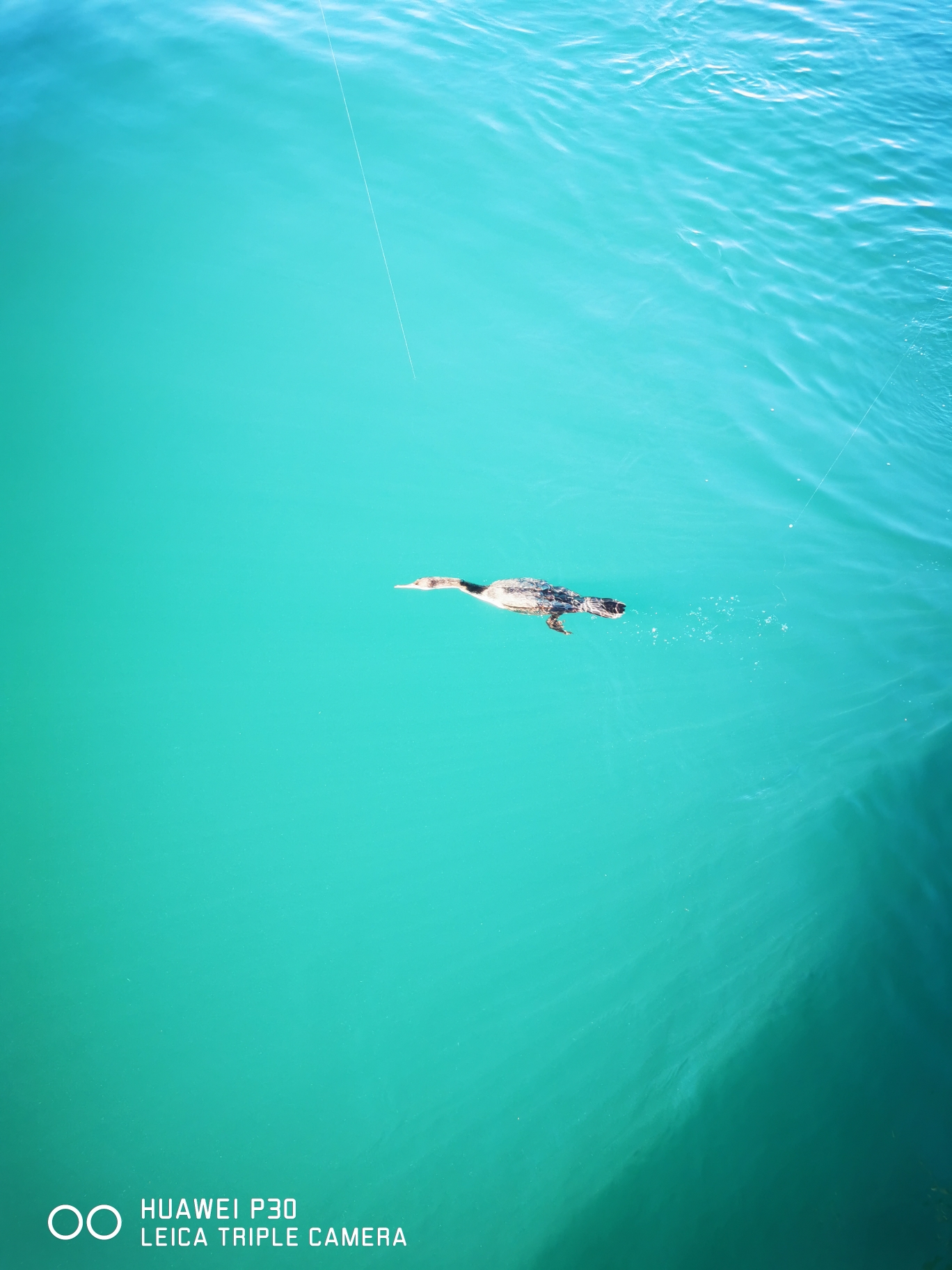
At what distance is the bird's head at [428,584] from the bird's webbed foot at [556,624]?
74cm

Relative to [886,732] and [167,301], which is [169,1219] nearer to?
[886,732]

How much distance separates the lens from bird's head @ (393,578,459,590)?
529 cm

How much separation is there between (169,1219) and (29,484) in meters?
5.15

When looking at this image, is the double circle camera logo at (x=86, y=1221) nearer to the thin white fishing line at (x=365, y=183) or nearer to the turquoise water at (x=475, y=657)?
the turquoise water at (x=475, y=657)

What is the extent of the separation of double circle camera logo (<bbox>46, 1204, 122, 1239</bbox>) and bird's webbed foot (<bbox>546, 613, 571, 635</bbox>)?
4210 mm

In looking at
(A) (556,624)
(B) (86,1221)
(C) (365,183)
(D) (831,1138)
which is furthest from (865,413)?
(B) (86,1221)

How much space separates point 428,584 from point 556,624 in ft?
3.32

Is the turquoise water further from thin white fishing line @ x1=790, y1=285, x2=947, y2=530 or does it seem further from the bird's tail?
the bird's tail

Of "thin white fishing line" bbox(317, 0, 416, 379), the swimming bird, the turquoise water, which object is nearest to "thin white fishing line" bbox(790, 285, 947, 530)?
the turquoise water

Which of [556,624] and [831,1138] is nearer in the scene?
[831,1138]

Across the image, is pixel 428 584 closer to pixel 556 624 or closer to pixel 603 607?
pixel 556 624

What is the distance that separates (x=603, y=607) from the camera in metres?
5.23

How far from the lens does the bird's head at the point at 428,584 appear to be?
529cm

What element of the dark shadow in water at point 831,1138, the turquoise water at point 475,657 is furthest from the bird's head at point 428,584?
the dark shadow in water at point 831,1138
